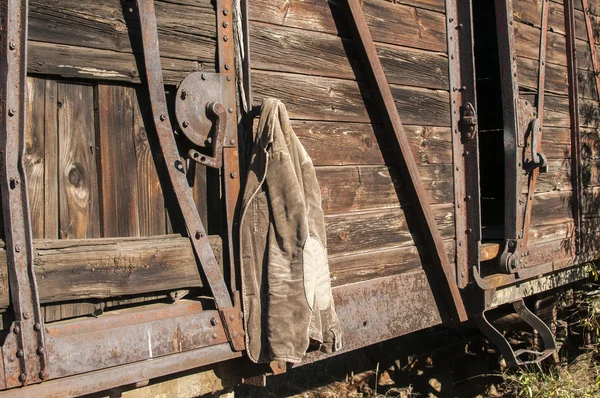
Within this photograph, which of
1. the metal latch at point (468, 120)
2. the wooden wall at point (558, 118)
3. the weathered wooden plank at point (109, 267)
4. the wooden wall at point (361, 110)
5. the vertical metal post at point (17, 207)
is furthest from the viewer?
the wooden wall at point (558, 118)

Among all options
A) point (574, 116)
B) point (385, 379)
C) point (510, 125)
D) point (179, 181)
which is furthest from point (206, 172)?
point (385, 379)

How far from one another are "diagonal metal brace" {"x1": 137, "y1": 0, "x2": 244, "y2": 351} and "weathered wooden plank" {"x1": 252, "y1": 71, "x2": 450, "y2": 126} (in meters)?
0.55

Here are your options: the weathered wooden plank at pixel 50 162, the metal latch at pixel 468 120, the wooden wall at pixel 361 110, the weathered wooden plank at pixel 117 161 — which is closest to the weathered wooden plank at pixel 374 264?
the wooden wall at pixel 361 110

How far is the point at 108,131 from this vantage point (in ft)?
8.74

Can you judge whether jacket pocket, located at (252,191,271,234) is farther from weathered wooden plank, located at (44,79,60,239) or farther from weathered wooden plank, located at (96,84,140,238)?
weathered wooden plank, located at (44,79,60,239)

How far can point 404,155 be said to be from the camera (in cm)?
386

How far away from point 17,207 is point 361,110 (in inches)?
79.0

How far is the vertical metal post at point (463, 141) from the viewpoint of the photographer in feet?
14.3

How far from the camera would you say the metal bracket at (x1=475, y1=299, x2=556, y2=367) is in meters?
4.62

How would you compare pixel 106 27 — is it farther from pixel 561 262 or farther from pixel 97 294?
pixel 561 262

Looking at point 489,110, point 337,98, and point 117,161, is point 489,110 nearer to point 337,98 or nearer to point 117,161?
point 337,98

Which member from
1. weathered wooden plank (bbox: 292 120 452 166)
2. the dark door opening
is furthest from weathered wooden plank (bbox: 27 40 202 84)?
the dark door opening

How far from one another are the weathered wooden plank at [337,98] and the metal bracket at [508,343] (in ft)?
4.70

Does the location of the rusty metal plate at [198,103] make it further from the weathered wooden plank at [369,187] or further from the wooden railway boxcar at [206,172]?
the weathered wooden plank at [369,187]
